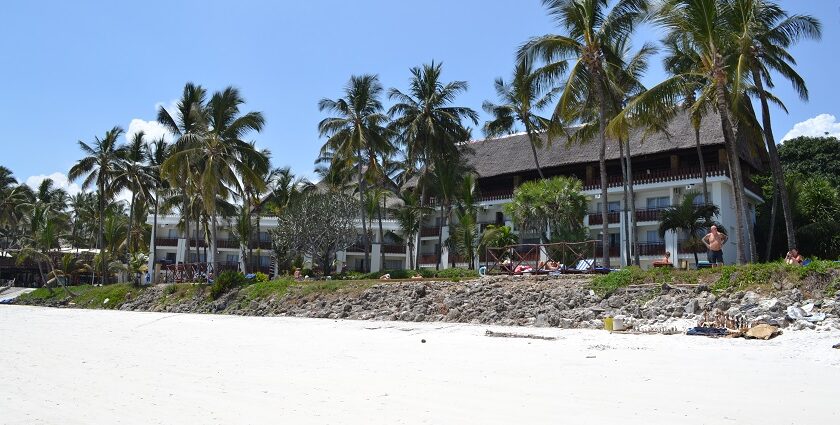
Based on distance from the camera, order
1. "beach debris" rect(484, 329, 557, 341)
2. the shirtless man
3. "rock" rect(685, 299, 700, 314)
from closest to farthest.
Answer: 1. "beach debris" rect(484, 329, 557, 341)
2. "rock" rect(685, 299, 700, 314)
3. the shirtless man

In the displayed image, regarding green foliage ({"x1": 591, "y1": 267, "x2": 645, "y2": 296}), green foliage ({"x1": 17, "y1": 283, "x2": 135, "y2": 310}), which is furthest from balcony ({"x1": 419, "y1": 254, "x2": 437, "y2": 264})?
green foliage ({"x1": 591, "y1": 267, "x2": 645, "y2": 296})

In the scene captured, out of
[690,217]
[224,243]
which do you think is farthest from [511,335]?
[224,243]

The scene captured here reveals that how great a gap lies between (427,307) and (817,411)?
1535cm

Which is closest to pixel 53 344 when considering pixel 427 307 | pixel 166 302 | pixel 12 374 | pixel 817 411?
pixel 12 374

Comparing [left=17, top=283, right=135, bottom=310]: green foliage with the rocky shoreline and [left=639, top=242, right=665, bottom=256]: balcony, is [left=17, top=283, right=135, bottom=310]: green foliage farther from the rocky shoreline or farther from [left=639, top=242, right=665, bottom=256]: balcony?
[left=639, top=242, right=665, bottom=256]: balcony

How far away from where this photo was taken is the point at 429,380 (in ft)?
30.8

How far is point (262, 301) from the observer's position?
91.7 ft

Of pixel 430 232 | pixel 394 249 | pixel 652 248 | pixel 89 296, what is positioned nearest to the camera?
pixel 652 248

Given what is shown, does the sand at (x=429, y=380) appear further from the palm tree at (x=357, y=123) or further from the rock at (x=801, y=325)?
the palm tree at (x=357, y=123)

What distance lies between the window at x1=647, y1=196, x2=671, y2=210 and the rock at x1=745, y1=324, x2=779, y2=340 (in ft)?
74.0

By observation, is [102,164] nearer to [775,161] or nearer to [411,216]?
[411,216]

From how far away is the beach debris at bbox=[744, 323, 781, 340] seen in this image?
41.7 feet

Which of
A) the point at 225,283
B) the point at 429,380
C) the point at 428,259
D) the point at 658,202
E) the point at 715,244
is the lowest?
the point at 429,380

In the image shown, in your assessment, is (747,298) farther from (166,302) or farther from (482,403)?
(166,302)
